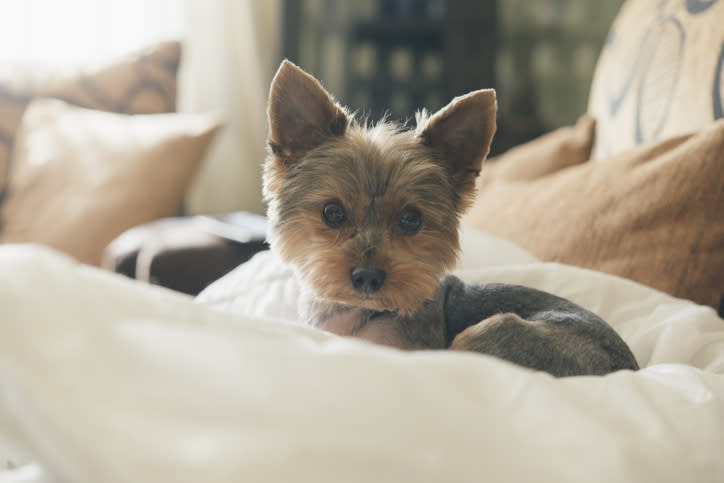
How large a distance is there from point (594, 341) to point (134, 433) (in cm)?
108

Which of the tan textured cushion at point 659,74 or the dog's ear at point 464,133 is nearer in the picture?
the dog's ear at point 464,133

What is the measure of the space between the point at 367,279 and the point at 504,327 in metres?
0.36

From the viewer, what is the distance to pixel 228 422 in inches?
22.7

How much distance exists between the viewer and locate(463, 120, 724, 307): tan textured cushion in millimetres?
1521

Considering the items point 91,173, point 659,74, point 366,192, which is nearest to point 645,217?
point 659,74

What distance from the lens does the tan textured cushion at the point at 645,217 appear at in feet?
4.99

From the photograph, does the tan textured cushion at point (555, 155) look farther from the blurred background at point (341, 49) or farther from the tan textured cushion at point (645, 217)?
the blurred background at point (341, 49)

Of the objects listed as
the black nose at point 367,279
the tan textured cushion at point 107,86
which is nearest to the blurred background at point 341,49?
the tan textured cushion at point 107,86

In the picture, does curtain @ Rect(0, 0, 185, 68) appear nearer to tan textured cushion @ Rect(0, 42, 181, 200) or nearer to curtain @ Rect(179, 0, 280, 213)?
curtain @ Rect(179, 0, 280, 213)

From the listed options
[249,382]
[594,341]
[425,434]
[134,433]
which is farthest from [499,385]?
[594,341]

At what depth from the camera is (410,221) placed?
5.16ft

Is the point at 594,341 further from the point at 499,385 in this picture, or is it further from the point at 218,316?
the point at 218,316

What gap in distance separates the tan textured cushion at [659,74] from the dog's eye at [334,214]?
107cm

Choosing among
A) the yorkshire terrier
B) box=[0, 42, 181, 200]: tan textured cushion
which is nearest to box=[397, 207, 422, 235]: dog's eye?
the yorkshire terrier
